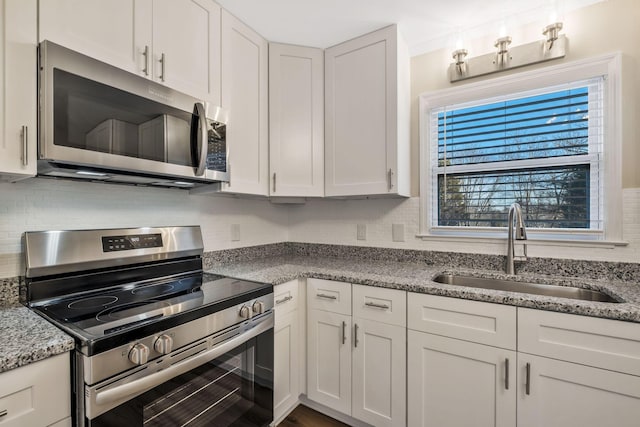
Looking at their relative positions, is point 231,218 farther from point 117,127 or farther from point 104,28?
point 104,28

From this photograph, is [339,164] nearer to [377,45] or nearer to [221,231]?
[377,45]

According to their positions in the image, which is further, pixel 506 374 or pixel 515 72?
pixel 515 72

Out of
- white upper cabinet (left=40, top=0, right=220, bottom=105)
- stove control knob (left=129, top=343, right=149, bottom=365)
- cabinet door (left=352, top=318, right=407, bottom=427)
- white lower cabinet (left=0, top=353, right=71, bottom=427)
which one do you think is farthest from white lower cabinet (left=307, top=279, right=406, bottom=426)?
white upper cabinet (left=40, top=0, right=220, bottom=105)

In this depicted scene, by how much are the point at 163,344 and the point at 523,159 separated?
6.82 ft

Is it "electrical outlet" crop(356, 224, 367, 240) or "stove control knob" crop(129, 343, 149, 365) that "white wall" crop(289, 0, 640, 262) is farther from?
"stove control knob" crop(129, 343, 149, 365)

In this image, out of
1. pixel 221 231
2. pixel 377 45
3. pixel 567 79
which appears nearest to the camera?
pixel 567 79

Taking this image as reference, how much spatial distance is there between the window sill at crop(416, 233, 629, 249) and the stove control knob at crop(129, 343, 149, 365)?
170cm

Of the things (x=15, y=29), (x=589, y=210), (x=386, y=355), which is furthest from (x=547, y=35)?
(x=15, y=29)

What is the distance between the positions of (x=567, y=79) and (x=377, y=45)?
108 centimetres

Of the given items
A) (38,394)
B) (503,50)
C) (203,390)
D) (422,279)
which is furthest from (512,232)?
(38,394)

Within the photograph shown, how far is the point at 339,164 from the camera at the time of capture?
2.10m

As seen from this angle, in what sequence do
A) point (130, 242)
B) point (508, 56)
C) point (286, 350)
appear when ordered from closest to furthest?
point (130, 242) < point (286, 350) < point (508, 56)

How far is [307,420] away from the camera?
1.82m

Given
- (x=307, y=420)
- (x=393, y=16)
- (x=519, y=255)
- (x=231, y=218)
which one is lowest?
(x=307, y=420)
